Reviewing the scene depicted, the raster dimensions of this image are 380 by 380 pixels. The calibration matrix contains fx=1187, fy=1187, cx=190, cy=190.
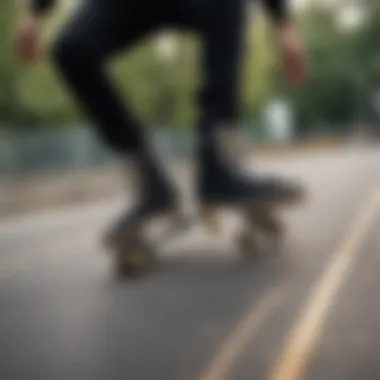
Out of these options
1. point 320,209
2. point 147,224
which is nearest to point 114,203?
point 147,224

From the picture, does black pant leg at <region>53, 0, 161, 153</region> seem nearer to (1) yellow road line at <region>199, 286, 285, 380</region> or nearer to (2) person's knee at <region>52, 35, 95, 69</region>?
(2) person's knee at <region>52, 35, 95, 69</region>

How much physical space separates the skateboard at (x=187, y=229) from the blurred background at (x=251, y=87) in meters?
0.10

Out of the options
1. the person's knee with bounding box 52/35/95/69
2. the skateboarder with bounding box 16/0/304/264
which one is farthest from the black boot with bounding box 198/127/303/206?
the person's knee with bounding box 52/35/95/69

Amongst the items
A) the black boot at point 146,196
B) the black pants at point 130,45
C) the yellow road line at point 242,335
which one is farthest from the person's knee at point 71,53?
the yellow road line at point 242,335

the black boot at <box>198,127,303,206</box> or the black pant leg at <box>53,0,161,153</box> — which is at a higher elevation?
the black pant leg at <box>53,0,161,153</box>

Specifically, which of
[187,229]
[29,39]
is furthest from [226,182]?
[29,39]

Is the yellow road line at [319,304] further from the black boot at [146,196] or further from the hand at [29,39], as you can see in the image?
the hand at [29,39]

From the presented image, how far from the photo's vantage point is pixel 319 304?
101 centimetres

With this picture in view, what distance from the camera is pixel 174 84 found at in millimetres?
914

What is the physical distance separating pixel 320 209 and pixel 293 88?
0.47 feet

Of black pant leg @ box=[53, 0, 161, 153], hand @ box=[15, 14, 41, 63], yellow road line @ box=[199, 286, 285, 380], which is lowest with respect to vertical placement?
yellow road line @ box=[199, 286, 285, 380]

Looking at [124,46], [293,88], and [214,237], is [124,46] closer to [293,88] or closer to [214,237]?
[293,88]

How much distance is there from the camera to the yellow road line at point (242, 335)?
0.89 meters

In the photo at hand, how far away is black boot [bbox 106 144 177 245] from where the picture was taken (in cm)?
100
